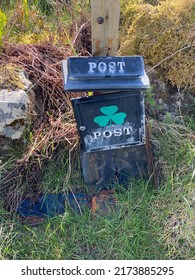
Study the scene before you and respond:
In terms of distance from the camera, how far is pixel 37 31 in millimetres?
3307

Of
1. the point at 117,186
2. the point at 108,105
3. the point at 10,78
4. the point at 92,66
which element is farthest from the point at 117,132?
the point at 10,78

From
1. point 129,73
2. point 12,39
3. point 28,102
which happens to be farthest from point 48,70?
point 129,73

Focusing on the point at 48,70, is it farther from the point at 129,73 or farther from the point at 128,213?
the point at 128,213

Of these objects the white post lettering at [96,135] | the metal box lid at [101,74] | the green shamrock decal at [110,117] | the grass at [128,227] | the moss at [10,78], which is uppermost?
the metal box lid at [101,74]

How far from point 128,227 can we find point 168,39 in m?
1.35

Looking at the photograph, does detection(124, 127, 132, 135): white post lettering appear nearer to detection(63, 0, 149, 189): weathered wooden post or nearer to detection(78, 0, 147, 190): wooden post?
detection(63, 0, 149, 189): weathered wooden post

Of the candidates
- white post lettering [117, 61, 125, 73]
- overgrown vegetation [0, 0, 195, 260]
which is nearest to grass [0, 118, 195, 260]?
overgrown vegetation [0, 0, 195, 260]

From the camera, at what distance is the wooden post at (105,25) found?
6.50ft

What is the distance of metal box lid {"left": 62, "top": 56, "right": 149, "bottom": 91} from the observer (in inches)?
80.3

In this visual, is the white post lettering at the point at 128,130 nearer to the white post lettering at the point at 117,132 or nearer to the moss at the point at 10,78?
the white post lettering at the point at 117,132

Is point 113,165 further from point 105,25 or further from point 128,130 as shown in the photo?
point 105,25

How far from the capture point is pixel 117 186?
2.48 m

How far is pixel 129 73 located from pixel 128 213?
2.75 ft

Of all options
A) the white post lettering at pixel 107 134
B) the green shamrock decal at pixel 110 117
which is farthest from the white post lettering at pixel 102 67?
the white post lettering at pixel 107 134
